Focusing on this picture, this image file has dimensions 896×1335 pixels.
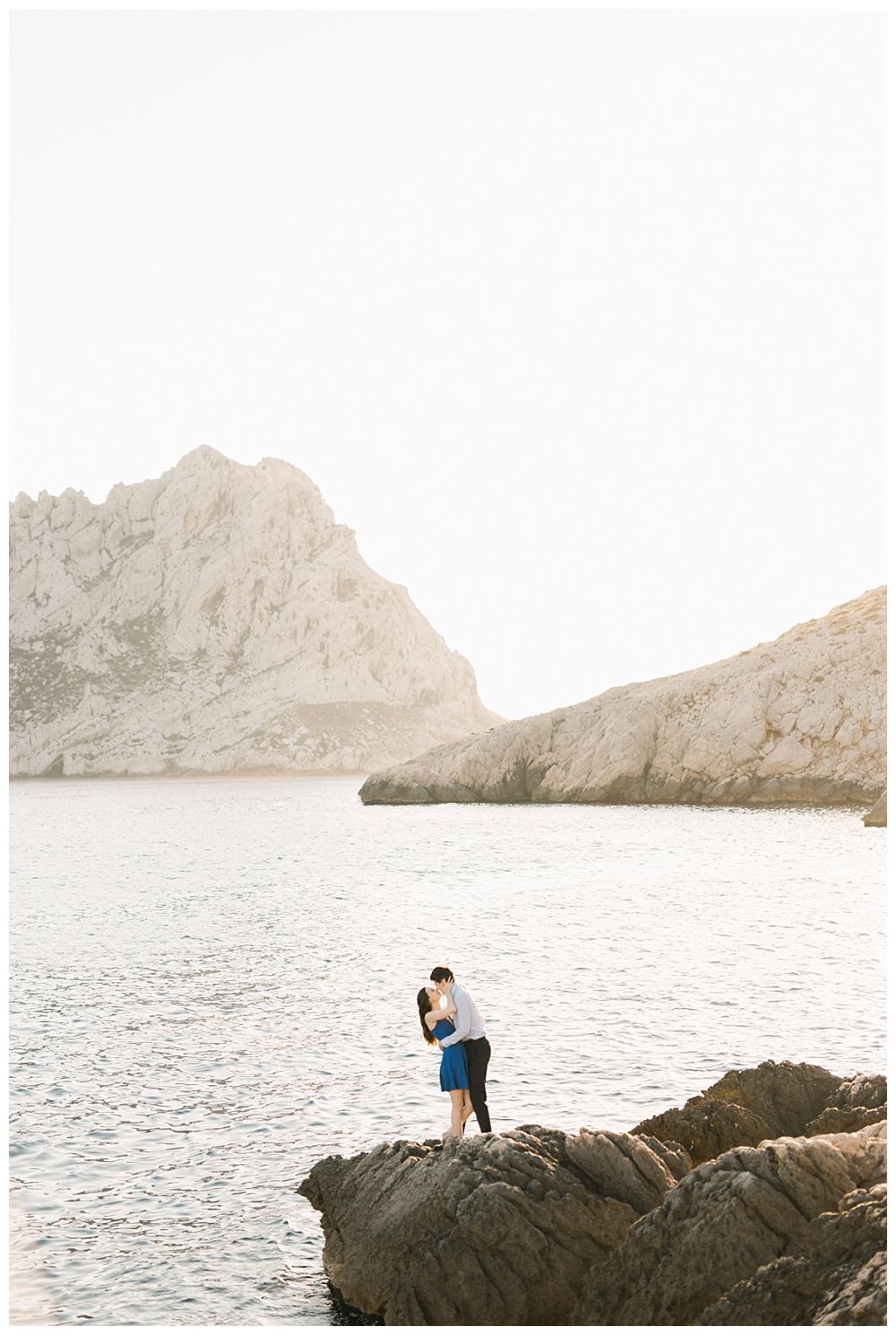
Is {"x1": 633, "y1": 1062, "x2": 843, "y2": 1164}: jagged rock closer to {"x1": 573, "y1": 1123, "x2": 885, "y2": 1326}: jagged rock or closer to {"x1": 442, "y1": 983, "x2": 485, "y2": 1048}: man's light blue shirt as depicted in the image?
Result: {"x1": 442, "y1": 983, "x2": 485, "y2": 1048}: man's light blue shirt

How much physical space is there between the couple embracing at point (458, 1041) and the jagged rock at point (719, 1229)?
266cm

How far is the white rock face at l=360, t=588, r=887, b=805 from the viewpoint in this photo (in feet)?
281

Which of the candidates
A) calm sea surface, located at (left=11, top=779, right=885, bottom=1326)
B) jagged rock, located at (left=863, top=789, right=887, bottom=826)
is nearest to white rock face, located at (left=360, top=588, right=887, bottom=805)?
jagged rock, located at (left=863, top=789, right=887, bottom=826)

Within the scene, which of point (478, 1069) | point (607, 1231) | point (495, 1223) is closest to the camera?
point (495, 1223)

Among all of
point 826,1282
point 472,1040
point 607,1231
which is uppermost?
point 472,1040

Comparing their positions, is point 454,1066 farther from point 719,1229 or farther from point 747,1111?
point 719,1229

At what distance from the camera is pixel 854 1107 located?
11.8 m

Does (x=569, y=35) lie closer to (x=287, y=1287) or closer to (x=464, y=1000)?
(x=464, y=1000)

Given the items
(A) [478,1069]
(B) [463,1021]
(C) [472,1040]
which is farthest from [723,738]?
(B) [463,1021]

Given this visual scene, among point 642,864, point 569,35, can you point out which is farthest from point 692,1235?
point 642,864

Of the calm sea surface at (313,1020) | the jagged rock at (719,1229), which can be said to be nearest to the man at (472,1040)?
the calm sea surface at (313,1020)

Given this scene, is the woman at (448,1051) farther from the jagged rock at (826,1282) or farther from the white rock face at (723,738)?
the white rock face at (723,738)

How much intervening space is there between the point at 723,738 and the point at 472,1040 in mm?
81135

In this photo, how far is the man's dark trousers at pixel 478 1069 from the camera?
1133cm
